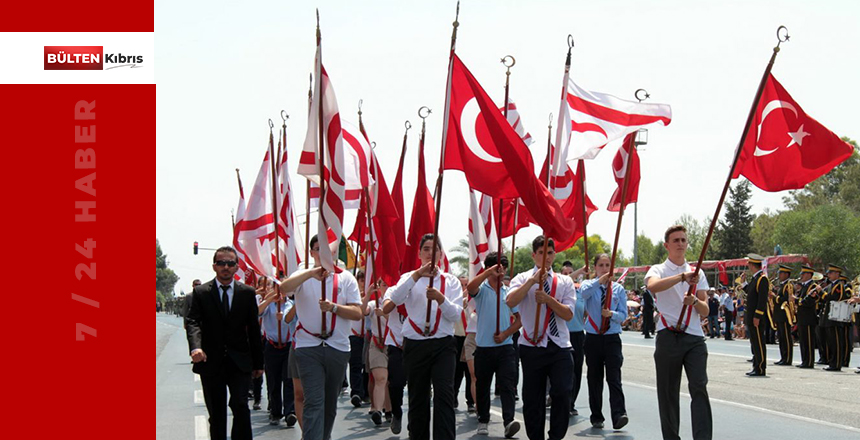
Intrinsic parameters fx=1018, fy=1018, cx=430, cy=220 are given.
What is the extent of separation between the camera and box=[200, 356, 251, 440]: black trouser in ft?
29.5

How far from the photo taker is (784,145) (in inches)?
395

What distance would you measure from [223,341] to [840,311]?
15.4m

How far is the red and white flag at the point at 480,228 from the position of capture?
1311 centimetres

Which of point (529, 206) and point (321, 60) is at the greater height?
point (321, 60)

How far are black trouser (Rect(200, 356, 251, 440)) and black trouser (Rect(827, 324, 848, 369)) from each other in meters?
14.8

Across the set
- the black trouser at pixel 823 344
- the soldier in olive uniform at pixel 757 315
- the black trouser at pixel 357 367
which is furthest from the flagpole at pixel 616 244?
the black trouser at pixel 823 344

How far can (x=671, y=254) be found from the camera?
9.46 meters

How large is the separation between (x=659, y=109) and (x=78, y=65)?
5726 mm

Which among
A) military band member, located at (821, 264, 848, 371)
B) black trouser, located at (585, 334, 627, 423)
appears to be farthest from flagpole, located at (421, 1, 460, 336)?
military band member, located at (821, 264, 848, 371)

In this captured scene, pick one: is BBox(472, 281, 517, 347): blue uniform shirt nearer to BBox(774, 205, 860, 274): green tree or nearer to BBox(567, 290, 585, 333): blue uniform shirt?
BBox(567, 290, 585, 333): blue uniform shirt

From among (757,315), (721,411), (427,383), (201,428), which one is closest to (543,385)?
(427,383)

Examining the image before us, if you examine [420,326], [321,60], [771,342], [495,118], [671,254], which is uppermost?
[321,60]

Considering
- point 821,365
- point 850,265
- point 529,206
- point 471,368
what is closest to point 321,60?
point 529,206

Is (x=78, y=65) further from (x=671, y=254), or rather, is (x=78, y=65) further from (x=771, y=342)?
(x=771, y=342)
